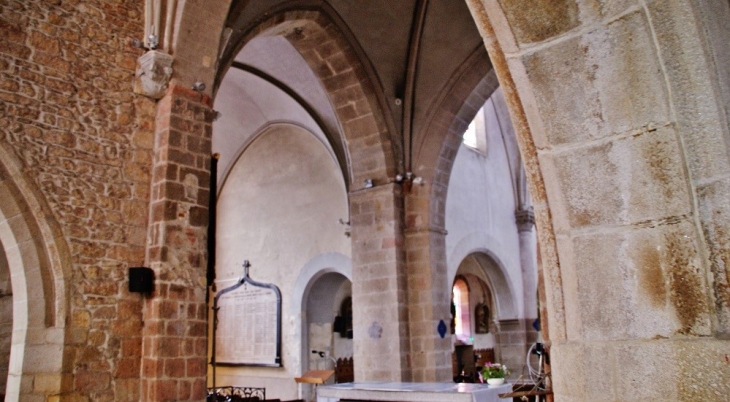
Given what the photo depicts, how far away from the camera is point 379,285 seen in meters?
9.37

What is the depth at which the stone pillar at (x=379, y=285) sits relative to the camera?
9.09 m

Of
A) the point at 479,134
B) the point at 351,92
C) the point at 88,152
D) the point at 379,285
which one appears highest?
the point at 479,134

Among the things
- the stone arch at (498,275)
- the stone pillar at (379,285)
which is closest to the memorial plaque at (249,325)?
the stone pillar at (379,285)

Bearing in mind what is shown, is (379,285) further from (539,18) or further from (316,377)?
(539,18)

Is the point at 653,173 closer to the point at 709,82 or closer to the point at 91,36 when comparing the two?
the point at 709,82

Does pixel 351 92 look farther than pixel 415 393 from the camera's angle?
Yes

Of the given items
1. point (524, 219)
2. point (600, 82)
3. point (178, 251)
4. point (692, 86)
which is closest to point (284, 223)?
point (524, 219)

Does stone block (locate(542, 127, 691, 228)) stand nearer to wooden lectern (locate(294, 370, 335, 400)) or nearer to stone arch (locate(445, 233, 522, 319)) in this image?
wooden lectern (locate(294, 370, 335, 400))

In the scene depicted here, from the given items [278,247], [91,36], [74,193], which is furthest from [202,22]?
[278,247]

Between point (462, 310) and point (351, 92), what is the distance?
768 cm

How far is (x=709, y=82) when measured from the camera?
1.46 m

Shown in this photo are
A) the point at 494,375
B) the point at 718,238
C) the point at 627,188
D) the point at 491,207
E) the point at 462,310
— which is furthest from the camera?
the point at 462,310

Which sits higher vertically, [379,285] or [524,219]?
[524,219]

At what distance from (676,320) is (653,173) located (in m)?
0.34
